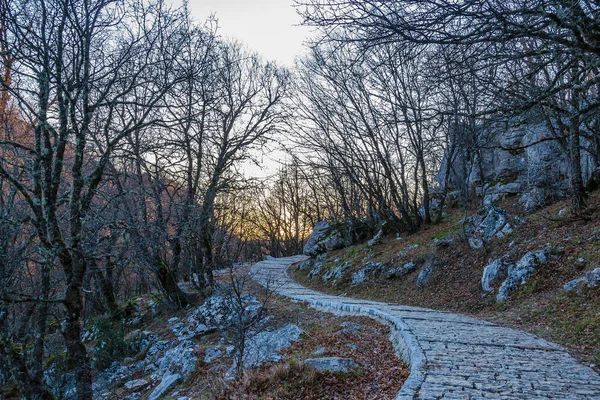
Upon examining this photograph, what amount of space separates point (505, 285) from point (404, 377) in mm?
5512

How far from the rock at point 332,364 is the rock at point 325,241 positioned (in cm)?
1754

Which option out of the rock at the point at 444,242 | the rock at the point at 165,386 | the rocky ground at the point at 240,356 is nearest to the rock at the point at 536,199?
the rock at the point at 444,242

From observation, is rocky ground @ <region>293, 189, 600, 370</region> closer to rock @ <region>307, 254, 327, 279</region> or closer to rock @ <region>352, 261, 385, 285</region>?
rock @ <region>352, 261, 385, 285</region>

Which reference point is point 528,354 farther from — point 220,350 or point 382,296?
point 382,296

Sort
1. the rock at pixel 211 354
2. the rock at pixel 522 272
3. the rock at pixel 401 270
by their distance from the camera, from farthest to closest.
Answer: the rock at pixel 401 270
the rock at pixel 522 272
the rock at pixel 211 354

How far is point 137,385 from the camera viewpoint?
28.0 ft

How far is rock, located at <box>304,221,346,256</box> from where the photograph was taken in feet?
75.4

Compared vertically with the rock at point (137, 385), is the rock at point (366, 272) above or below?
above

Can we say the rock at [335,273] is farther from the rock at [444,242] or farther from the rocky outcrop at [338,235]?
the rock at [444,242]

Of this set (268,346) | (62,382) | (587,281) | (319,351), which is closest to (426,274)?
(587,281)

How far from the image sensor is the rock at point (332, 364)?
5.01 m

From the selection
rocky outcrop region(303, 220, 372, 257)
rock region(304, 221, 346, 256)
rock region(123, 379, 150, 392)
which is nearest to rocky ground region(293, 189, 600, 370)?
rocky outcrop region(303, 220, 372, 257)

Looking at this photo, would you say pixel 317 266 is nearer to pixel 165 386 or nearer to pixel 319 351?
pixel 165 386

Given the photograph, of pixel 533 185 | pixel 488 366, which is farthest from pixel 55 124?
pixel 533 185
